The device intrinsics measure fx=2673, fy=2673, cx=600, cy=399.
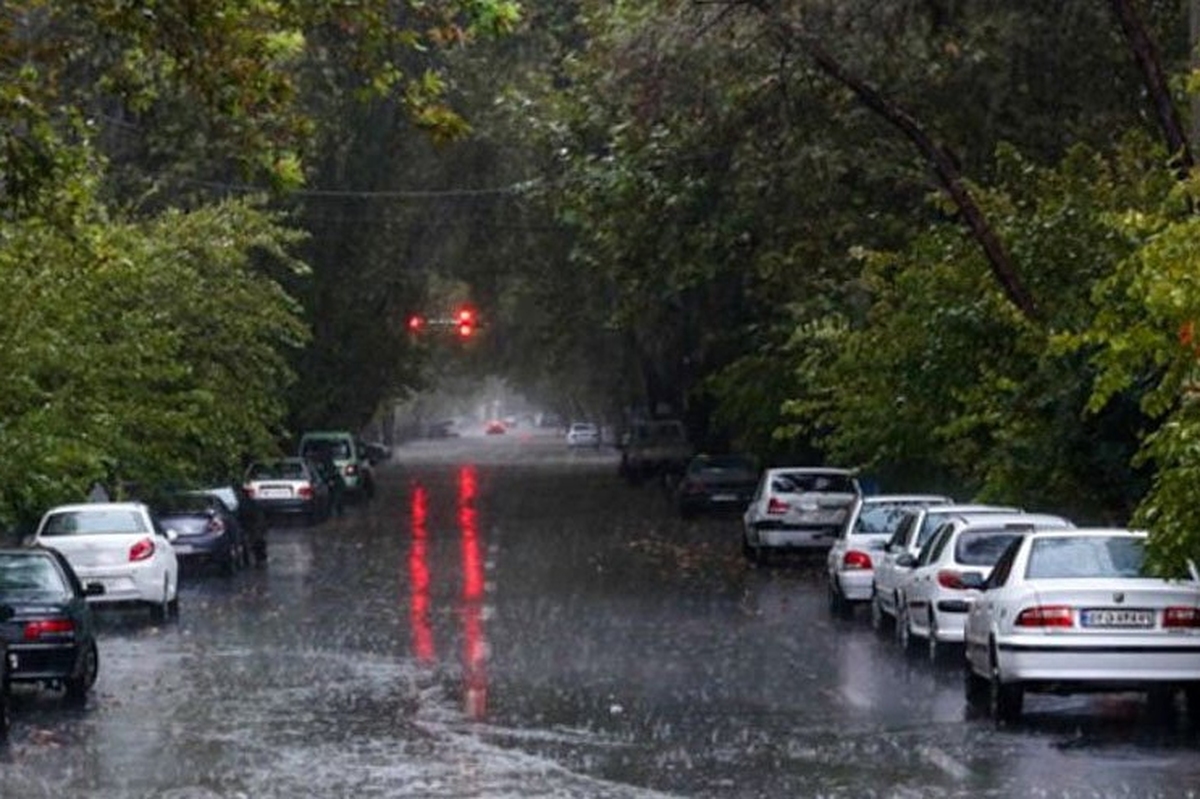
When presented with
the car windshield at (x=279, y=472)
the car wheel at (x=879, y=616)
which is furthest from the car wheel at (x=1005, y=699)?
the car windshield at (x=279, y=472)

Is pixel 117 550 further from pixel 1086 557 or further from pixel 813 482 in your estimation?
pixel 1086 557

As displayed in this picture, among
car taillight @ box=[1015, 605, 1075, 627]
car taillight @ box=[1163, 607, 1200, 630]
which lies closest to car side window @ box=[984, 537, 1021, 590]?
car taillight @ box=[1015, 605, 1075, 627]

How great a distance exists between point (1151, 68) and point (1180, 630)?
10458 millimetres

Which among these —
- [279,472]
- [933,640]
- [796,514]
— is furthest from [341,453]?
[933,640]

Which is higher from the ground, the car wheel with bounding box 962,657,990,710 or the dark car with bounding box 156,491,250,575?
the dark car with bounding box 156,491,250,575

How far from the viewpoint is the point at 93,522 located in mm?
33844

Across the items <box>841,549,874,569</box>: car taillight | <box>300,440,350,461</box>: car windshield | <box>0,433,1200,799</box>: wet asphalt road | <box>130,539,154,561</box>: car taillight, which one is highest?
<box>300,440,350,461</box>: car windshield

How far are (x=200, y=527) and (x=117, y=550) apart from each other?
29.3 ft

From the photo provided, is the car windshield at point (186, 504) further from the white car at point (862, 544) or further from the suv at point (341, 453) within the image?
the suv at point (341, 453)

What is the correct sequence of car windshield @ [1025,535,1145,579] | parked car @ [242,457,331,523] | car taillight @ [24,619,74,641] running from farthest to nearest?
parked car @ [242,457,331,523] < car taillight @ [24,619,74,641] < car windshield @ [1025,535,1145,579]

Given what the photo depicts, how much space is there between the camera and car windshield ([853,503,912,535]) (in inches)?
1286

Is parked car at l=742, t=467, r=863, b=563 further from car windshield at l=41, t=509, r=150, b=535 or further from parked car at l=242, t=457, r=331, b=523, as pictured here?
parked car at l=242, t=457, r=331, b=523

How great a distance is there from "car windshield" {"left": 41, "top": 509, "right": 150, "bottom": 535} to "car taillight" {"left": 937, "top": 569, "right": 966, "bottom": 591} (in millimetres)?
12274

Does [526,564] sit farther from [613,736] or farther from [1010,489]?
[613,736]
